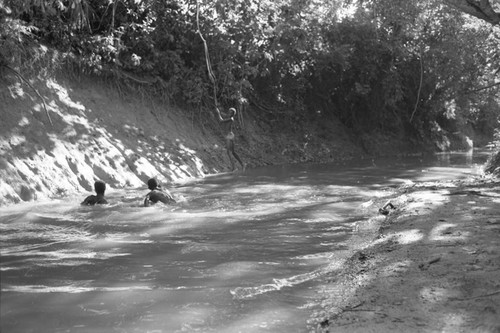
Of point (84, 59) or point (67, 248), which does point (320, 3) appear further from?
point (67, 248)

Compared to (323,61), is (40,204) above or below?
below

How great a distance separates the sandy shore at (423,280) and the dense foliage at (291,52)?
9141 mm

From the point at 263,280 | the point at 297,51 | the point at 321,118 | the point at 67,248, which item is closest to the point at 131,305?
the point at 263,280

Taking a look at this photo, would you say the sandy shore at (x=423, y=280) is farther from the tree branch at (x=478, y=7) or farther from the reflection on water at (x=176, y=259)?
the tree branch at (x=478, y=7)

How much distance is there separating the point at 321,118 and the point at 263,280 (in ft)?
80.8

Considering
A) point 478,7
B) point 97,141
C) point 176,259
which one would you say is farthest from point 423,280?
point 97,141

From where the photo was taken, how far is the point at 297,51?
2720 cm

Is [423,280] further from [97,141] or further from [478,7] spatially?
[97,141]

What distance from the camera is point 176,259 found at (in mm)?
7305

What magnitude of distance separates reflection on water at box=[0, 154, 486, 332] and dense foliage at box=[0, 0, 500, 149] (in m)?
5.83

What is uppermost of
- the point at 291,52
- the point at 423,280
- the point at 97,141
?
the point at 291,52

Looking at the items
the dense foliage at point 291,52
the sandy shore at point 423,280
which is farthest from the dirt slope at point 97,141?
the sandy shore at point 423,280

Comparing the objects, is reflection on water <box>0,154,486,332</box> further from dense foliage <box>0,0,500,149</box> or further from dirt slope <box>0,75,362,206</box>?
dense foliage <box>0,0,500,149</box>

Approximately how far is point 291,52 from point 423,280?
22076 millimetres
